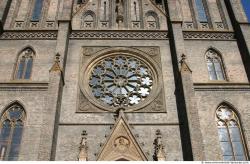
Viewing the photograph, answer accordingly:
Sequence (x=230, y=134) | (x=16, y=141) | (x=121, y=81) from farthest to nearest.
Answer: (x=121, y=81) < (x=230, y=134) < (x=16, y=141)

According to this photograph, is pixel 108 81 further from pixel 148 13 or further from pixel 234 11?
pixel 234 11

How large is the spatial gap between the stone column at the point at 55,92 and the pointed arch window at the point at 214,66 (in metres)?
7.43

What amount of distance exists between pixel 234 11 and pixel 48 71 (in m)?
10.8

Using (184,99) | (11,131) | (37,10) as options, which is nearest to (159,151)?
(184,99)

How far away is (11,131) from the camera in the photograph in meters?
16.4

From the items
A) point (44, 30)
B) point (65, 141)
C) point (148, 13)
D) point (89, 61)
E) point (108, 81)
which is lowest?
point (65, 141)

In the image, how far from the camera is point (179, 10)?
21.9 m

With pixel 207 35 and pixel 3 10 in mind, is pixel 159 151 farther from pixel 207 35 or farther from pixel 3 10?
pixel 3 10

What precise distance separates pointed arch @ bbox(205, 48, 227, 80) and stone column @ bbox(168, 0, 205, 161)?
170 centimetres

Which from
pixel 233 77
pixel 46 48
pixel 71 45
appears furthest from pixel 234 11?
pixel 46 48

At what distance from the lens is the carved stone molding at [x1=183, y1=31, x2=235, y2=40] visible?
798 inches

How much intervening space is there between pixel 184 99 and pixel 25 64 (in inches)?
327

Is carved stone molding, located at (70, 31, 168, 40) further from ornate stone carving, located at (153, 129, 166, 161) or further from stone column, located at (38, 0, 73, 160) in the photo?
ornate stone carving, located at (153, 129, 166, 161)

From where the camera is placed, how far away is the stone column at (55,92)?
14836mm
